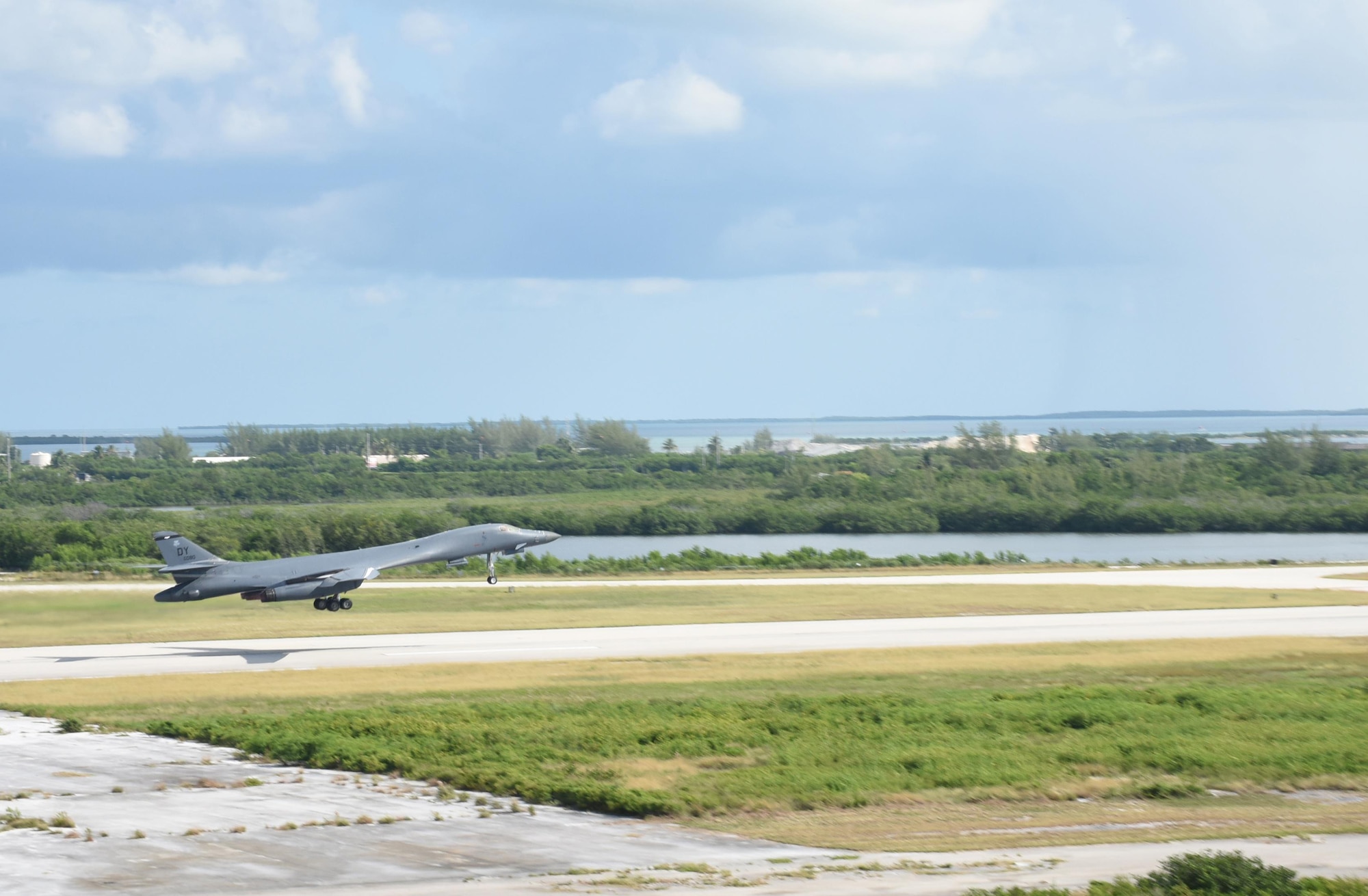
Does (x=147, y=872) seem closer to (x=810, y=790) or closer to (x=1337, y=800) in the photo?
(x=810, y=790)

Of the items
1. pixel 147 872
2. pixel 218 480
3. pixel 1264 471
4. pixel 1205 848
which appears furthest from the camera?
pixel 218 480

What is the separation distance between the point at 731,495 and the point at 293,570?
92830 millimetres

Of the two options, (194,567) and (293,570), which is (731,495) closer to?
(293,570)

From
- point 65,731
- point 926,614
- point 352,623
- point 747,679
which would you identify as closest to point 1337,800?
point 747,679

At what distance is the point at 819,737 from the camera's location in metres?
24.7

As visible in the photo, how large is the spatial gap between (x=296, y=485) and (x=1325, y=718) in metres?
126

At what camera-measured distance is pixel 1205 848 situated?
16.4 m

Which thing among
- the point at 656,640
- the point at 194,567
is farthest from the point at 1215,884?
the point at 194,567

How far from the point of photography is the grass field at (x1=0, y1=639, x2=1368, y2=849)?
19094mm

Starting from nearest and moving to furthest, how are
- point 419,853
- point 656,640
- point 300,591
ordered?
point 419,853
point 300,591
point 656,640

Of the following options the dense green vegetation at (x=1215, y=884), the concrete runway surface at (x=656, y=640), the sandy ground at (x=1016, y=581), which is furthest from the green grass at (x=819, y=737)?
the sandy ground at (x=1016, y=581)

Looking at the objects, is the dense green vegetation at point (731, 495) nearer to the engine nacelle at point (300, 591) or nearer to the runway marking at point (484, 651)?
the engine nacelle at point (300, 591)

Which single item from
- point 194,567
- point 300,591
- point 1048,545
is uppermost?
point 194,567

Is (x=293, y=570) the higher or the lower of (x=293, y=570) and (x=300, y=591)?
the higher
